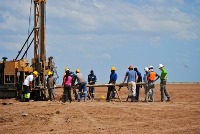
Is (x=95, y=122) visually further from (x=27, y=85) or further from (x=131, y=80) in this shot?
(x=27, y=85)

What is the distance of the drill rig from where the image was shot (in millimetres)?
23922

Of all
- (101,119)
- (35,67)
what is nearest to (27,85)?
(35,67)

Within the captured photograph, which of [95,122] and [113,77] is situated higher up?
[113,77]

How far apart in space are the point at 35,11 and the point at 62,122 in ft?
42.0

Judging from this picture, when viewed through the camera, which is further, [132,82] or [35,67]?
[35,67]

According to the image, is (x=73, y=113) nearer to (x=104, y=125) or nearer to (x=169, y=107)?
(x=104, y=125)

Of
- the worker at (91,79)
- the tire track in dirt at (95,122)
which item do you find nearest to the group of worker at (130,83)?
the worker at (91,79)

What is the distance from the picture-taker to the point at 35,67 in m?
24.7

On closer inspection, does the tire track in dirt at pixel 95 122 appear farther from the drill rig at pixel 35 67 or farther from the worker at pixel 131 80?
the drill rig at pixel 35 67

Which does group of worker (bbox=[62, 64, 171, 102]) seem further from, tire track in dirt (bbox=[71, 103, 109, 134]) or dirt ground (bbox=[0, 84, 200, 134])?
tire track in dirt (bbox=[71, 103, 109, 134])

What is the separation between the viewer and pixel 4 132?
1204 centimetres

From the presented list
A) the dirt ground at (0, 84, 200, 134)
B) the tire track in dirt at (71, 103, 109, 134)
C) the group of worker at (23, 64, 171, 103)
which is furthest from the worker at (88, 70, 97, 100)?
the tire track in dirt at (71, 103, 109, 134)

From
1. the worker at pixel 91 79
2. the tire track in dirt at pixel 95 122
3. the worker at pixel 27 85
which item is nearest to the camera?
the tire track in dirt at pixel 95 122

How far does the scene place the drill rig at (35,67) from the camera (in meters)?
23.9
